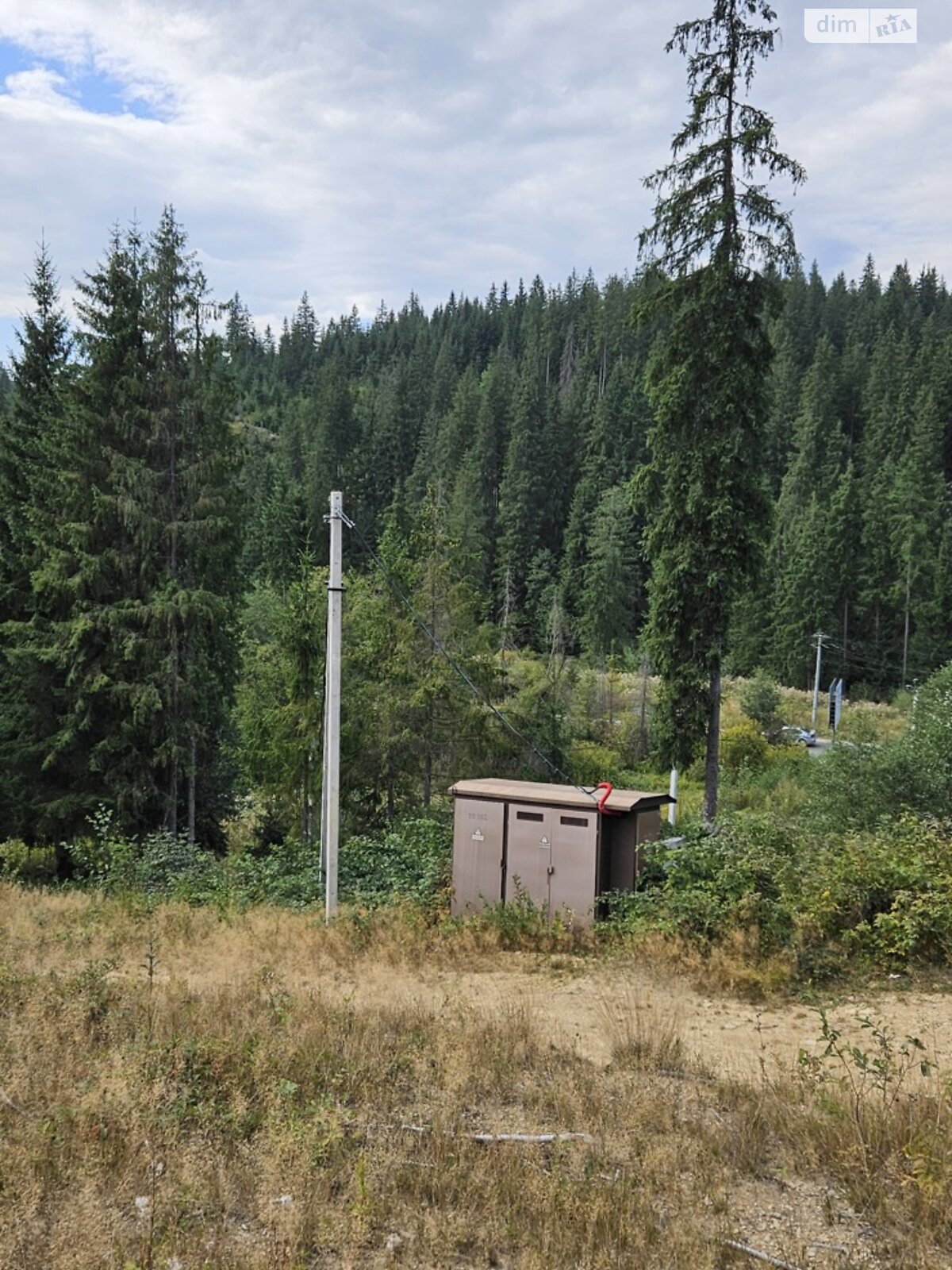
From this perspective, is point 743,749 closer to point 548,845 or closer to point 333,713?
point 548,845

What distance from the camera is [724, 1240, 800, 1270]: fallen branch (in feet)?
12.8

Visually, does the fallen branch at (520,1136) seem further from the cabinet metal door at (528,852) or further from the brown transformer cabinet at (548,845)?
the cabinet metal door at (528,852)

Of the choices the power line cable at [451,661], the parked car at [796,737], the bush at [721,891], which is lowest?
the parked car at [796,737]

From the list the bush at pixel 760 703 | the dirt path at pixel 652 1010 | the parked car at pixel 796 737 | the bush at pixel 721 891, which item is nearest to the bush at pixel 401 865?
the dirt path at pixel 652 1010

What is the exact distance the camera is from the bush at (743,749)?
115ft

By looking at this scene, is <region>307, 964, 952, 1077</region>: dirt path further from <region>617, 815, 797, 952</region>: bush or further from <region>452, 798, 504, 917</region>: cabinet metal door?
<region>452, 798, 504, 917</region>: cabinet metal door

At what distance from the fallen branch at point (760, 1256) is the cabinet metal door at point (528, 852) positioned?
20.4 ft

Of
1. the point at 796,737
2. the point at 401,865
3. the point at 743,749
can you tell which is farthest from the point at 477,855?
the point at 796,737

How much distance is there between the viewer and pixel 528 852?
34.3ft

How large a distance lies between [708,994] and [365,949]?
367 cm

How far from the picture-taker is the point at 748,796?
97.2ft

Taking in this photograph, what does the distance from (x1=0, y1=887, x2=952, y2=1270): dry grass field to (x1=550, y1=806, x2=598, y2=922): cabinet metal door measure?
216cm

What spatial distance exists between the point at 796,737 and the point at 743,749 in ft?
21.2

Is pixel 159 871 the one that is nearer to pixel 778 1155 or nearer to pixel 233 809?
pixel 233 809
